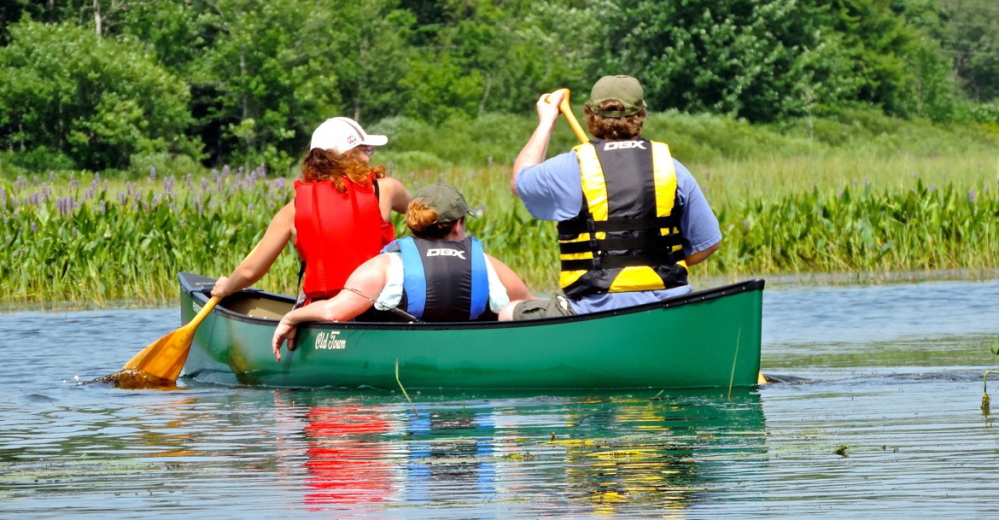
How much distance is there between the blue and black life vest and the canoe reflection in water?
0.45m

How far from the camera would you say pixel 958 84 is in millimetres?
83812

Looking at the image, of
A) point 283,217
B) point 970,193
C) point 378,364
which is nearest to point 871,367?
point 378,364

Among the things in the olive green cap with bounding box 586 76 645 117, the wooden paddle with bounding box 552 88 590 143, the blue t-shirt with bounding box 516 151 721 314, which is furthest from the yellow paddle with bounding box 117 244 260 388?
the olive green cap with bounding box 586 76 645 117

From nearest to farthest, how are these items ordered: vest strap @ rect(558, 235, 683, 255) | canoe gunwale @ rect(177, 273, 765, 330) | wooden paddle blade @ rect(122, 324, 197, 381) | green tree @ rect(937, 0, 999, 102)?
canoe gunwale @ rect(177, 273, 765, 330), vest strap @ rect(558, 235, 683, 255), wooden paddle blade @ rect(122, 324, 197, 381), green tree @ rect(937, 0, 999, 102)

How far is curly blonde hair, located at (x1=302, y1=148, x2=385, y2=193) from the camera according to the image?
750cm

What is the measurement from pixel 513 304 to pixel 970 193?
Answer: 787cm

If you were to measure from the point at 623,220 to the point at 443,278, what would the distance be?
912 mm

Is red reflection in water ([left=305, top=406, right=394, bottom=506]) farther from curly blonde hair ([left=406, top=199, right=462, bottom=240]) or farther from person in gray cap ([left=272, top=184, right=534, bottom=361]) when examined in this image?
curly blonde hair ([left=406, top=199, right=462, bottom=240])

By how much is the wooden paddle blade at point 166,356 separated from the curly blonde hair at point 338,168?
1.50 m

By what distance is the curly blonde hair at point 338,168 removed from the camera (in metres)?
7.50

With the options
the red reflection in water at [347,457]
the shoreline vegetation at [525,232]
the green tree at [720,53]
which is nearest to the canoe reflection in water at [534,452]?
the red reflection in water at [347,457]

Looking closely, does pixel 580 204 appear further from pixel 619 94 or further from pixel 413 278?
pixel 413 278

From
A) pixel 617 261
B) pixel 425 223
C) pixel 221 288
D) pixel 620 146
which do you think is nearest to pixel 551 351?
pixel 617 261

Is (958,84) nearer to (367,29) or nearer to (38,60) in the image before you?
(367,29)
